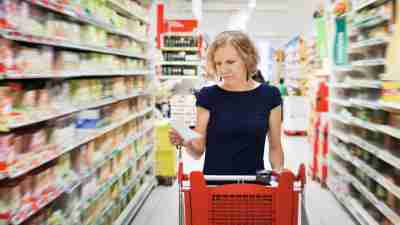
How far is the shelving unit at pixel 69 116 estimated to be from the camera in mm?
2324

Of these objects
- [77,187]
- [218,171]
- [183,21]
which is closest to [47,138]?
[77,187]

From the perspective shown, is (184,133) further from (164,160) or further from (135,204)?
(164,160)

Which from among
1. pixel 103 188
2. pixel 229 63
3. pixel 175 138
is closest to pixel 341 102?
pixel 103 188

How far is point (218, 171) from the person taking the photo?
93.7 inches

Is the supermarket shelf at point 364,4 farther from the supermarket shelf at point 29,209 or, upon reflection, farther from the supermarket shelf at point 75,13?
the supermarket shelf at point 29,209

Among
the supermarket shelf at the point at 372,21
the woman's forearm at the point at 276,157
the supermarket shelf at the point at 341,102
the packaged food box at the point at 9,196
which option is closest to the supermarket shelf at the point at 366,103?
the supermarket shelf at the point at 341,102

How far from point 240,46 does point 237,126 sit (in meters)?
0.41

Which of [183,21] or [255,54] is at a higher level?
[183,21]

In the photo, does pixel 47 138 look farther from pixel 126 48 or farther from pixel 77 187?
pixel 126 48

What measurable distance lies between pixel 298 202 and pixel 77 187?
200cm

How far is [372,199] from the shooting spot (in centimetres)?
426

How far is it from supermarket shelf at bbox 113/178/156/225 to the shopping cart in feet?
8.88

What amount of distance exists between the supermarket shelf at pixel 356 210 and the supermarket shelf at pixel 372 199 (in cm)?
20

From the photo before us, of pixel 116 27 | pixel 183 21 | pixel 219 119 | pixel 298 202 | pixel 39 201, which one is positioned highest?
pixel 183 21
